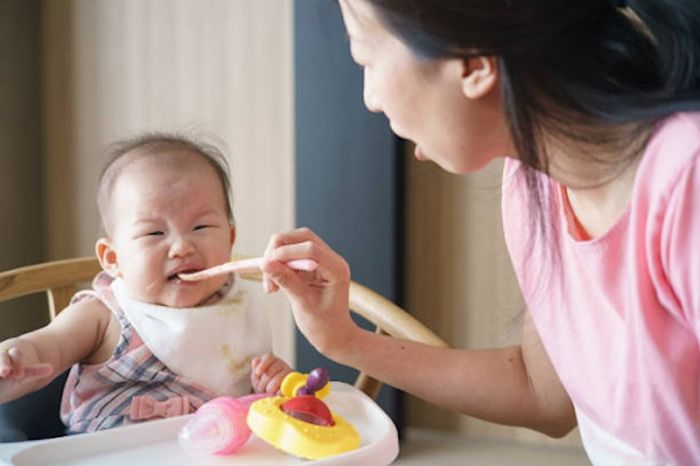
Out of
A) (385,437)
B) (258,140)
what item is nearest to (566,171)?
(385,437)

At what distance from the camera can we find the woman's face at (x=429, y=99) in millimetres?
756

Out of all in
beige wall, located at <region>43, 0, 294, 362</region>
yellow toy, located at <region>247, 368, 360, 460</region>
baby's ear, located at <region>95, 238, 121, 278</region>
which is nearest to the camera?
yellow toy, located at <region>247, 368, 360, 460</region>

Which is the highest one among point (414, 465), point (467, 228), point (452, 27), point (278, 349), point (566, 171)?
point (452, 27)

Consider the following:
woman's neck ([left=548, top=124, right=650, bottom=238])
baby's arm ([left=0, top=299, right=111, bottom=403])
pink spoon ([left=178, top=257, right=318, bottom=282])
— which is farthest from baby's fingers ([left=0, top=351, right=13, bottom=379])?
woman's neck ([left=548, top=124, right=650, bottom=238])

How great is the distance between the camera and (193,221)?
3.89 feet

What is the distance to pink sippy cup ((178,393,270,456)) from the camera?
0.94 m

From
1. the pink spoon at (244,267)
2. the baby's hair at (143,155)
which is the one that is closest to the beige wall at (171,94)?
the baby's hair at (143,155)

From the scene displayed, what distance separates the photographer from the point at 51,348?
109 centimetres

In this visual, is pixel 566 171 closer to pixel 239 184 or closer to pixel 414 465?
pixel 414 465

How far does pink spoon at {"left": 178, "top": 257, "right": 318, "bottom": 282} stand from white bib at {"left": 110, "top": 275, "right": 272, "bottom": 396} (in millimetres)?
48

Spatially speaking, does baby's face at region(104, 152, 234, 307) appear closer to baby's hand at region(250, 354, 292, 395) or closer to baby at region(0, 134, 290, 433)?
baby at region(0, 134, 290, 433)

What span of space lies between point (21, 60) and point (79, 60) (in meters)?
0.13

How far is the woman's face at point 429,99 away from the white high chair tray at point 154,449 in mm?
286

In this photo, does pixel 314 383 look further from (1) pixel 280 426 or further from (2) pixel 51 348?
(2) pixel 51 348
